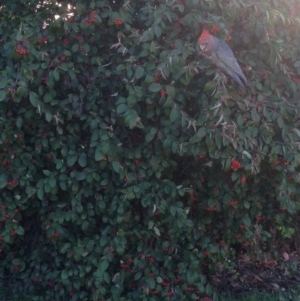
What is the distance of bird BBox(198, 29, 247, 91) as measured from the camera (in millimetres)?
3930

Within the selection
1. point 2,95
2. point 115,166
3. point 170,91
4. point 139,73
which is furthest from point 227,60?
point 2,95

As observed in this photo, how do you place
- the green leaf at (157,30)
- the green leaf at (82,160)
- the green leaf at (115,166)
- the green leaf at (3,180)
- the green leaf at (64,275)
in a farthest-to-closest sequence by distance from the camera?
the green leaf at (64,275)
the green leaf at (3,180)
the green leaf at (82,160)
the green leaf at (115,166)
the green leaf at (157,30)

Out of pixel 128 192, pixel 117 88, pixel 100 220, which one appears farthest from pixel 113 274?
pixel 117 88

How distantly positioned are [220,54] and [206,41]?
127 millimetres

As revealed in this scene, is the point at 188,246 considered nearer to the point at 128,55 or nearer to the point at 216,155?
the point at 216,155

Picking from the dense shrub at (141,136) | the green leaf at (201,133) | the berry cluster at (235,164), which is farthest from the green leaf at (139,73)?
the berry cluster at (235,164)

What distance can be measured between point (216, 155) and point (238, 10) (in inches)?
38.9

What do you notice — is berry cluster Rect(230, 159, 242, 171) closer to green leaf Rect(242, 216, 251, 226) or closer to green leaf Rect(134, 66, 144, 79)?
green leaf Rect(242, 216, 251, 226)

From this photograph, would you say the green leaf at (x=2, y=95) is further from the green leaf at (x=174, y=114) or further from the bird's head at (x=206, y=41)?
the bird's head at (x=206, y=41)

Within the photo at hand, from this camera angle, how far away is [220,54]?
393 centimetres

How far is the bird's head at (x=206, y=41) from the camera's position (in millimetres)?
3934

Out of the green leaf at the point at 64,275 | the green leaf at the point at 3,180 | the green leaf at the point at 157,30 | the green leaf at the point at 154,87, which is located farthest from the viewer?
the green leaf at the point at 64,275

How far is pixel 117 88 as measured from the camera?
14.1 ft

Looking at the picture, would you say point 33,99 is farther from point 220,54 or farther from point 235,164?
point 235,164
